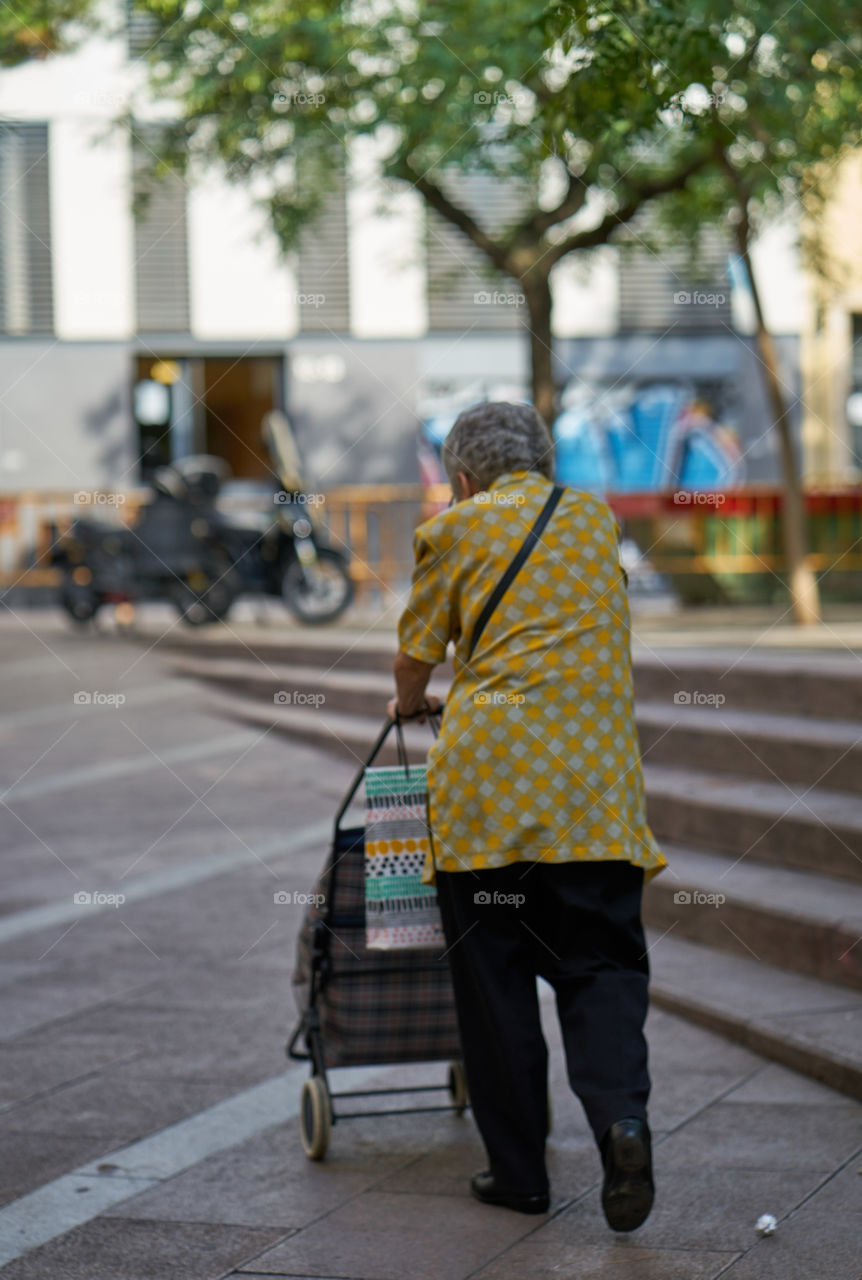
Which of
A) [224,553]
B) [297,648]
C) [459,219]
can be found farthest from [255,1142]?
[224,553]

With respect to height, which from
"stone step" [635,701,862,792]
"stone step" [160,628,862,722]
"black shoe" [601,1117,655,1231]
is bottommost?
"black shoe" [601,1117,655,1231]

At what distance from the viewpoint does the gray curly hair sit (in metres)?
3.40

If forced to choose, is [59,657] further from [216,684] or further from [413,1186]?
[413,1186]

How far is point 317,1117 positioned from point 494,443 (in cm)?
161

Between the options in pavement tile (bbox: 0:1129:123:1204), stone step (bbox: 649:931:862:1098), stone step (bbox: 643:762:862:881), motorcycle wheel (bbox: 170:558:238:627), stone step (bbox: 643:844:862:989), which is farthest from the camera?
motorcycle wheel (bbox: 170:558:238:627)

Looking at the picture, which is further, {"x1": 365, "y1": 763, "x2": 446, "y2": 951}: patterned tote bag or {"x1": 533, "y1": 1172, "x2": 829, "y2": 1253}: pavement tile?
{"x1": 365, "y1": 763, "x2": 446, "y2": 951}: patterned tote bag

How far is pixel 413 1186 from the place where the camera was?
3.56 meters

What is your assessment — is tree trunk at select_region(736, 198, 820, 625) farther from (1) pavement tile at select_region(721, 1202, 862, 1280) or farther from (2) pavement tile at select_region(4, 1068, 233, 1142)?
(1) pavement tile at select_region(721, 1202, 862, 1280)

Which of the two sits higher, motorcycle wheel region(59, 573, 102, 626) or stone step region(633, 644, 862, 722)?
motorcycle wheel region(59, 573, 102, 626)

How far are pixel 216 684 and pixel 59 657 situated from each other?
6.91 ft

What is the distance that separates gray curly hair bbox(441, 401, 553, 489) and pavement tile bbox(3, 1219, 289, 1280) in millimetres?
1673

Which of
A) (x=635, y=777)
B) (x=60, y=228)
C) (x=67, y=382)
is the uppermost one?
(x=60, y=228)

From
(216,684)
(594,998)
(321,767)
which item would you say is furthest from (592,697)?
(216,684)

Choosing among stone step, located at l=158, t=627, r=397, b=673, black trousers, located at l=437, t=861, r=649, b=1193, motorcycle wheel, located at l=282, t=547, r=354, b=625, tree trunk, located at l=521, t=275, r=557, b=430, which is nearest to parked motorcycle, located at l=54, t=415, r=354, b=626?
Answer: motorcycle wheel, located at l=282, t=547, r=354, b=625
